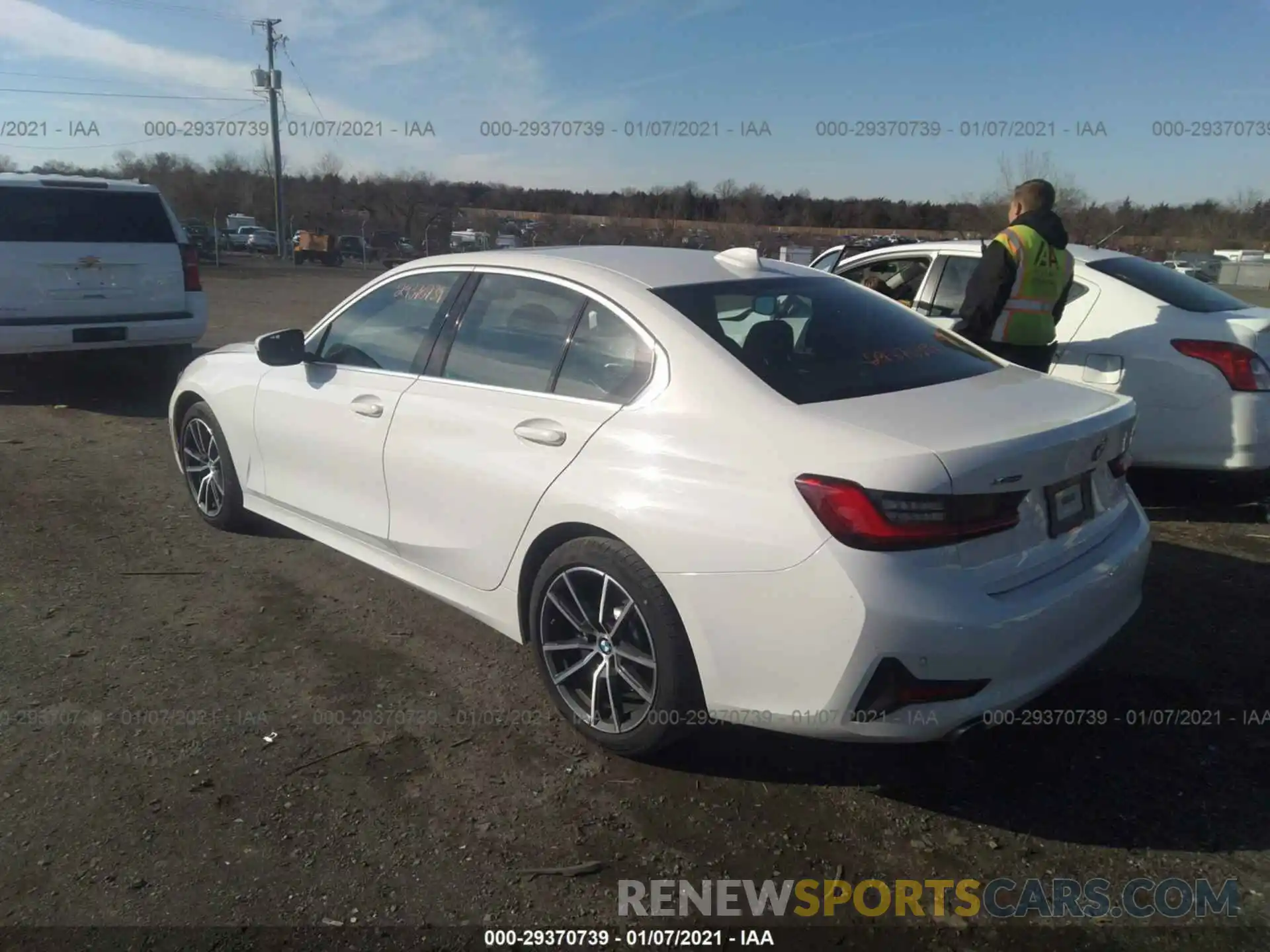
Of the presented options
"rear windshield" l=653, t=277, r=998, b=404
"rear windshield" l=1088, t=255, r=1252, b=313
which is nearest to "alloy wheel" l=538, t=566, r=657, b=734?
"rear windshield" l=653, t=277, r=998, b=404

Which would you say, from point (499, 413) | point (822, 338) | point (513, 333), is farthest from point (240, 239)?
point (822, 338)

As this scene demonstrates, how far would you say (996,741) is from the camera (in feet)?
11.1

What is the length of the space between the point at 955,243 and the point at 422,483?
14.8 feet

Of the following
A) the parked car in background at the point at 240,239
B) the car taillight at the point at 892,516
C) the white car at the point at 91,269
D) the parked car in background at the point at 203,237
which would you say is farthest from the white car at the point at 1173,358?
the parked car in background at the point at 240,239

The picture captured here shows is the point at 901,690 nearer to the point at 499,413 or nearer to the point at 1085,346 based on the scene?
the point at 499,413

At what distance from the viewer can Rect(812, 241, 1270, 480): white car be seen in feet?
17.6

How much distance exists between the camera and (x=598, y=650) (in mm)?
3223

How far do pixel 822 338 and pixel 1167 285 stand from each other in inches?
145

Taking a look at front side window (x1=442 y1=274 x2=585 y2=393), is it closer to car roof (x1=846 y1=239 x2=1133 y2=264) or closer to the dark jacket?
the dark jacket

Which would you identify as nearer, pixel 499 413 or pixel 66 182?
pixel 499 413

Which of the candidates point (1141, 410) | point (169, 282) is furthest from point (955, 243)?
point (169, 282)

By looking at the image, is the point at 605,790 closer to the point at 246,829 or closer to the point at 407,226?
the point at 246,829

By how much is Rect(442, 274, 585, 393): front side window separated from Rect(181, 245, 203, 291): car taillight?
635 centimetres

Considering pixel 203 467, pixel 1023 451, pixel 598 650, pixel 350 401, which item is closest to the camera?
pixel 1023 451
